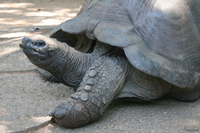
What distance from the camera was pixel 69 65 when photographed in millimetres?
2918

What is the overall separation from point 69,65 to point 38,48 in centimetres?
39

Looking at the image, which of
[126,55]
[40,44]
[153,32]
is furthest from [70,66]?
[153,32]

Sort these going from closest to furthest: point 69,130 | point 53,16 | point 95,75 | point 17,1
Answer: point 69,130 → point 95,75 → point 53,16 → point 17,1

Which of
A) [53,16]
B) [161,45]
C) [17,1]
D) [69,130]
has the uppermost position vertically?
[161,45]

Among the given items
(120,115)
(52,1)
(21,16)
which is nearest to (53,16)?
(21,16)

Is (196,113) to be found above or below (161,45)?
below

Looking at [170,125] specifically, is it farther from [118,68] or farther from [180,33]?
[180,33]

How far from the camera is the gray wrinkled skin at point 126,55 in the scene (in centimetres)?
267

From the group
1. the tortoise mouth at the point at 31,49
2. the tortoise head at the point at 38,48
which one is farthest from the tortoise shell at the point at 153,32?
the tortoise mouth at the point at 31,49

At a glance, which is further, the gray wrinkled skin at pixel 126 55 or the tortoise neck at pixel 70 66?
the tortoise neck at pixel 70 66

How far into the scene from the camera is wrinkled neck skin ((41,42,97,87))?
→ 2.81 meters

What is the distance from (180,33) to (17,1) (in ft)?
24.3

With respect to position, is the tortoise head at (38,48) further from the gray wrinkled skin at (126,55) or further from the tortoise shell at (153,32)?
the tortoise shell at (153,32)

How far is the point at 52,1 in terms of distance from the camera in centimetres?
967
